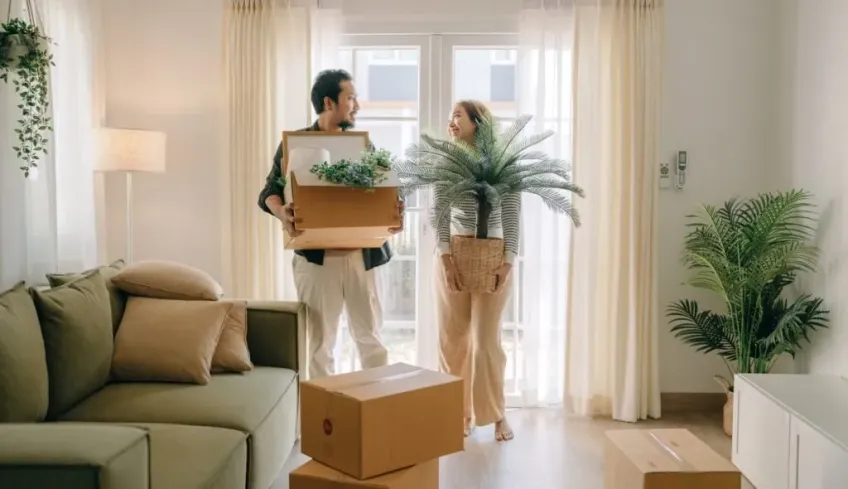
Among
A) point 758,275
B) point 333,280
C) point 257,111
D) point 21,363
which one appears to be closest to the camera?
point 21,363

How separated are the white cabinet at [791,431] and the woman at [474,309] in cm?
109

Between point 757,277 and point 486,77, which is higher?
point 486,77

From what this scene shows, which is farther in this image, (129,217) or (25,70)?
(129,217)

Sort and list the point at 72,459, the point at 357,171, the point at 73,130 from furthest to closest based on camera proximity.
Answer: the point at 73,130 < the point at 357,171 < the point at 72,459

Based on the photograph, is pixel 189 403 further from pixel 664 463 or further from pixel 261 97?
pixel 261 97

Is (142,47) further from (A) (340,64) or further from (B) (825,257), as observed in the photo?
(B) (825,257)

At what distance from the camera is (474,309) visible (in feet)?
11.9

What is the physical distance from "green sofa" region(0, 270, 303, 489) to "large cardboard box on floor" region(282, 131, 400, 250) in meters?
0.45

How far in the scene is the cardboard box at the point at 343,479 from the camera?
2186 mm

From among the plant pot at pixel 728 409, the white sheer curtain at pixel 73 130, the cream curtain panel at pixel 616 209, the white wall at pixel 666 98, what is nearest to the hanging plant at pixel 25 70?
the white sheer curtain at pixel 73 130

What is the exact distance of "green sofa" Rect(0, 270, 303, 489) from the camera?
64.8 inches

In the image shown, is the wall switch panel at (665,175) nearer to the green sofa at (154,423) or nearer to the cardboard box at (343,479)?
the green sofa at (154,423)

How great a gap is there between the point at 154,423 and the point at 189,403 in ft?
0.58

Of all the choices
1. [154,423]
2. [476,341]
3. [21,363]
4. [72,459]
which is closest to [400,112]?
[476,341]
